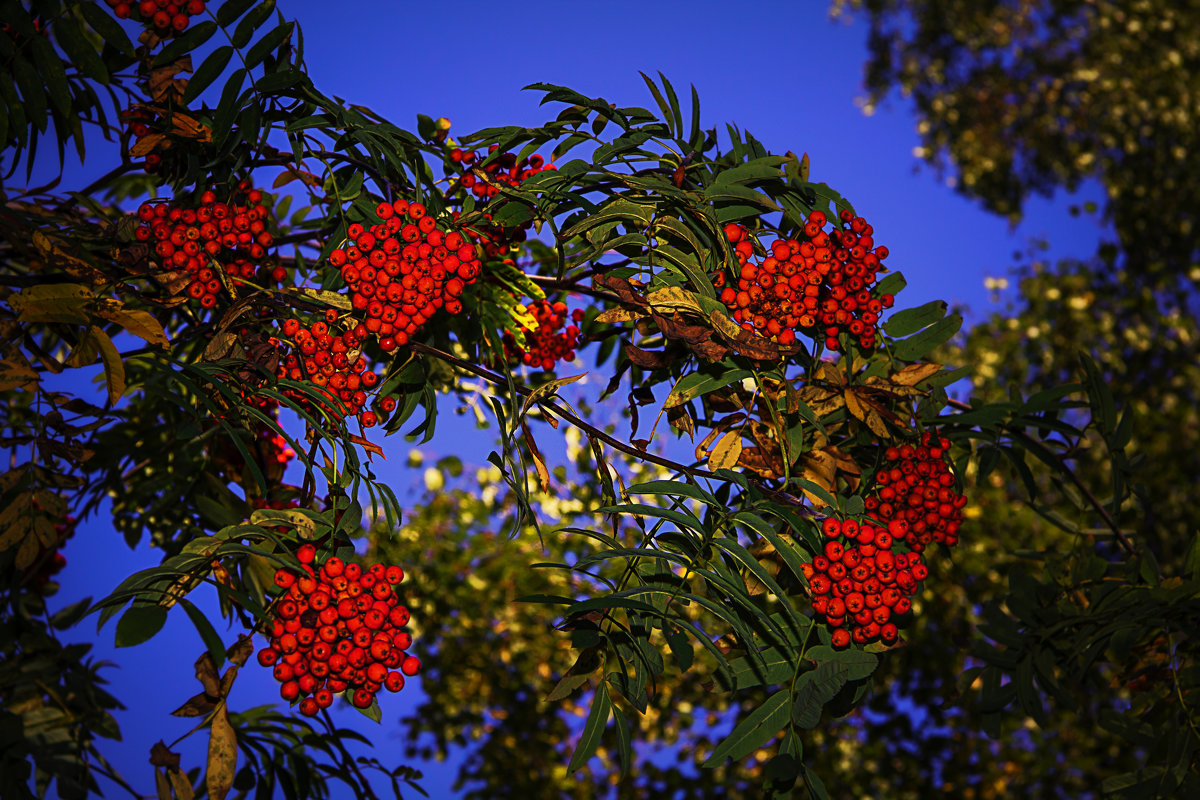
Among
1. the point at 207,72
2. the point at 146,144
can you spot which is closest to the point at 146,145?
the point at 146,144

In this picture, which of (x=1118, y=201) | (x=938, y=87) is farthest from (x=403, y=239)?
(x=938, y=87)

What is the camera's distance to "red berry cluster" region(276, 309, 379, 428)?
962mm

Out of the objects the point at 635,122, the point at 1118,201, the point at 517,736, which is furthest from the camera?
the point at 1118,201

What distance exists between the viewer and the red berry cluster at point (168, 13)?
108 cm

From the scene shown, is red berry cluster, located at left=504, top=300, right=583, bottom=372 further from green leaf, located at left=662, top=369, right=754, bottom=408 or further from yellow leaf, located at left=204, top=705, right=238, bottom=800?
yellow leaf, located at left=204, top=705, right=238, bottom=800

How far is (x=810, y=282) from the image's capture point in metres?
0.97

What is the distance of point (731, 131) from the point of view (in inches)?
43.0

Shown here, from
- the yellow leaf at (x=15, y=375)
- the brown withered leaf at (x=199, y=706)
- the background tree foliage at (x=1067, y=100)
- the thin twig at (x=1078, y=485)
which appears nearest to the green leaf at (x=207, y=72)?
the yellow leaf at (x=15, y=375)

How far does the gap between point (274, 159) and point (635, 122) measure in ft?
1.58

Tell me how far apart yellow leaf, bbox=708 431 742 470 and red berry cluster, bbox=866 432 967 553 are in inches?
9.6

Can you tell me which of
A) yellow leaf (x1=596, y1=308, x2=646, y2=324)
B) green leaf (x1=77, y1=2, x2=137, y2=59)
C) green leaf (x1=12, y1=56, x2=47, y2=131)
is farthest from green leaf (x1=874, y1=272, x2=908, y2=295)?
green leaf (x1=12, y1=56, x2=47, y2=131)

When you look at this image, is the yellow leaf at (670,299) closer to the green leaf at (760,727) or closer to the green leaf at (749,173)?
the green leaf at (749,173)

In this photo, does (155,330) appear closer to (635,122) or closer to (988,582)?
(635,122)

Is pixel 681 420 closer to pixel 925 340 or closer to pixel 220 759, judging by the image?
pixel 925 340
